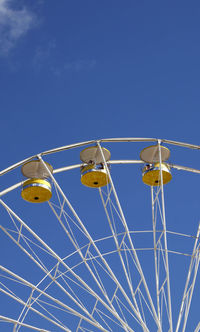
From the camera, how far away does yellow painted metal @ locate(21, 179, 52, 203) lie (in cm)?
2870

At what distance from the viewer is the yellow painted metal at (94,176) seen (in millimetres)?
29594

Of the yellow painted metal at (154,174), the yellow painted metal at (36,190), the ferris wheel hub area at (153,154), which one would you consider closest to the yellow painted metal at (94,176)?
the yellow painted metal at (36,190)

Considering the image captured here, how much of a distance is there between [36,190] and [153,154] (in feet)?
23.1

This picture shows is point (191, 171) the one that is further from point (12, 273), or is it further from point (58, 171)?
point (12, 273)

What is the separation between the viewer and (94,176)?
97.4 feet

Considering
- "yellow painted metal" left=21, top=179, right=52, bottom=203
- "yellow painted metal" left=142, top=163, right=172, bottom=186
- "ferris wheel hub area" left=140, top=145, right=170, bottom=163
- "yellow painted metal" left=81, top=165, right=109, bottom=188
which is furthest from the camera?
→ "yellow painted metal" left=142, top=163, right=172, bottom=186

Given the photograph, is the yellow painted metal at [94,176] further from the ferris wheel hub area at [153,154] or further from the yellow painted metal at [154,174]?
the ferris wheel hub area at [153,154]

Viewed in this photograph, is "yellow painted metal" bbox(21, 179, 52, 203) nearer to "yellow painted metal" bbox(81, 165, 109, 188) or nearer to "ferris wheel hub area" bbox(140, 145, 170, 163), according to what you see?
"yellow painted metal" bbox(81, 165, 109, 188)

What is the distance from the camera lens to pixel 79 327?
2809 centimetres

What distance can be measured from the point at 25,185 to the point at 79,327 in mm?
8209

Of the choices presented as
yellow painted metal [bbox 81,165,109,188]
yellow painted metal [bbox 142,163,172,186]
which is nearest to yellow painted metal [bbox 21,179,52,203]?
yellow painted metal [bbox 81,165,109,188]

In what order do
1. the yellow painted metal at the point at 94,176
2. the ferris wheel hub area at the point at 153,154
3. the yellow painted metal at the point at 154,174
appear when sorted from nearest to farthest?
the yellow painted metal at the point at 94,176
the ferris wheel hub area at the point at 153,154
the yellow painted metal at the point at 154,174

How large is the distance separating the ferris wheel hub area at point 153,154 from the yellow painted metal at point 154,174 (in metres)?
0.36

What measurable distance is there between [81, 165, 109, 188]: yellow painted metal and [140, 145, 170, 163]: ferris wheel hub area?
2589 millimetres
